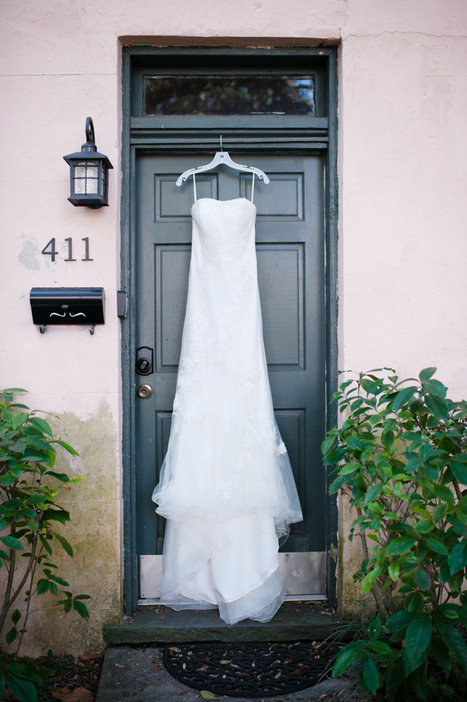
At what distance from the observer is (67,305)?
2762 millimetres

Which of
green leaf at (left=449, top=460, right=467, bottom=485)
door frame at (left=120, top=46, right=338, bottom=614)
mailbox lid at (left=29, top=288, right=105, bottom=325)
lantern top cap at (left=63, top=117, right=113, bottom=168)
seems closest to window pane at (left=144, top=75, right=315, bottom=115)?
door frame at (left=120, top=46, right=338, bottom=614)

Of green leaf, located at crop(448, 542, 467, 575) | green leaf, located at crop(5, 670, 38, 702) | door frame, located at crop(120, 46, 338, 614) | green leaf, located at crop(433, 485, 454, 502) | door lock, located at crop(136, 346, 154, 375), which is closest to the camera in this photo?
green leaf, located at crop(448, 542, 467, 575)

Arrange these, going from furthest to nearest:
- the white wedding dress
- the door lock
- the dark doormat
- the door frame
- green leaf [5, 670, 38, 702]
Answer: the door lock, the door frame, the white wedding dress, the dark doormat, green leaf [5, 670, 38, 702]

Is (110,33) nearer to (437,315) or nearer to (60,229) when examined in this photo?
(60,229)

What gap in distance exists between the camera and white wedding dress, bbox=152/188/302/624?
9.11 feet

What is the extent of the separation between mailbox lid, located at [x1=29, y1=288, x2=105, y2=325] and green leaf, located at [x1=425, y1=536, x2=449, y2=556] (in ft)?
5.75

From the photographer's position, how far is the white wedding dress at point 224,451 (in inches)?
109

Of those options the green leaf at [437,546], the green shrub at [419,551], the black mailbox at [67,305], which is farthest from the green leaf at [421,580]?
the black mailbox at [67,305]

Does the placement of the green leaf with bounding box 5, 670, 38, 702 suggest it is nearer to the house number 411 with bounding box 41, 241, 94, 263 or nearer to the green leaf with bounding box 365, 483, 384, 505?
the green leaf with bounding box 365, 483, 384, 505

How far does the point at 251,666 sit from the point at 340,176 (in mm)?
2389

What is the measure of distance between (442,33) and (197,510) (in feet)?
8.71

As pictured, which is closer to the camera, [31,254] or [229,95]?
[31,254]

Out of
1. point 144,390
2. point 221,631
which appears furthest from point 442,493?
point 144,390

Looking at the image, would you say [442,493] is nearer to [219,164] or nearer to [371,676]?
[371,676]
